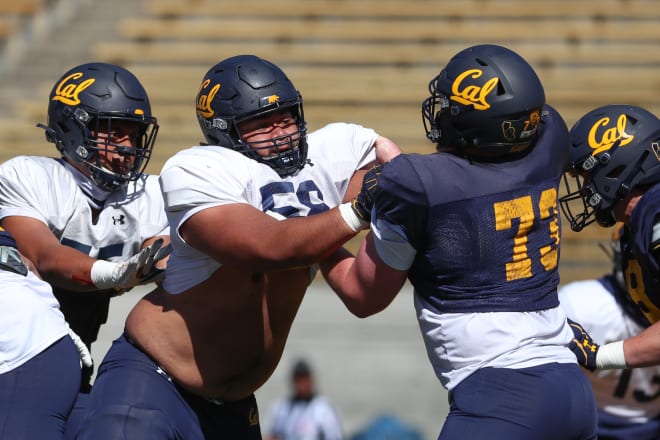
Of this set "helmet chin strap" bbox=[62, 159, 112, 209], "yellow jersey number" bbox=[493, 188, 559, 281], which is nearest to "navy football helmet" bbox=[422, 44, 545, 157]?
"yellow jersey number" bbox=[493, 188, 559, 281]

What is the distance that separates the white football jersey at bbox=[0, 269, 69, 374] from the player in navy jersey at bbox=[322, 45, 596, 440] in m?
0.96

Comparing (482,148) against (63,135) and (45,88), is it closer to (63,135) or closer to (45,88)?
(63,135)

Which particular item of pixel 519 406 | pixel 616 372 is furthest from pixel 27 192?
pixel 616 372

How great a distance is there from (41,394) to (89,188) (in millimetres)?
871

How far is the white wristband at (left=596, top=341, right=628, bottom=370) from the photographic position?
10.2ft

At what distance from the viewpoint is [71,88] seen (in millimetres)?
3791

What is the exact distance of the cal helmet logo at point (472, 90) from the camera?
9.09 feet

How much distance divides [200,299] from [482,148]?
92 centimetres

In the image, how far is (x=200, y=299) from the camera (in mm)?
3018

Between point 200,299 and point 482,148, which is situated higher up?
point 482,148

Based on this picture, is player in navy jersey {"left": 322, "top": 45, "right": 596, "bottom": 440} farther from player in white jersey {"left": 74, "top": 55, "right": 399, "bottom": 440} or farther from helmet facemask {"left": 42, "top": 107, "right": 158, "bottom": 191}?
helmet facemask {"left": 42, "top": 107, "right": 158, "bottom": 191}

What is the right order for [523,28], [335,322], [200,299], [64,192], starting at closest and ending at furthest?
[200,299] < [64,192] < [335,322] < [523,28]

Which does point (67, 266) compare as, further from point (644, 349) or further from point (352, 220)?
point (644, 349)

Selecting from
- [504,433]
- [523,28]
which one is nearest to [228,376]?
[504,433]
